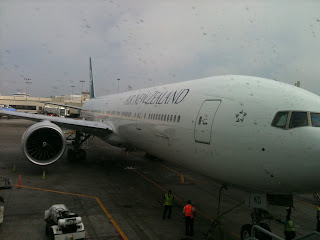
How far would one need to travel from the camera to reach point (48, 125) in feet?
45.8

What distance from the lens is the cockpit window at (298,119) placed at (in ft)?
17.9

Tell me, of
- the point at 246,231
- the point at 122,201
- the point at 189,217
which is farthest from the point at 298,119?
the point at 122,201

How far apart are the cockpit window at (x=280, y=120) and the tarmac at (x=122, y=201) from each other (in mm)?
2036

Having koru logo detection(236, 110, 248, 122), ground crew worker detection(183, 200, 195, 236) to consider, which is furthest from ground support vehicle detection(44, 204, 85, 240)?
koru logo detection(236, 110, 248, 122)

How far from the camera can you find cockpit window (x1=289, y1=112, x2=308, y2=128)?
5468 millimetres

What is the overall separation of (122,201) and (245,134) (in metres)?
6.40

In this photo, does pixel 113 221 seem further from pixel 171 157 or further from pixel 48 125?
pixel 48 125

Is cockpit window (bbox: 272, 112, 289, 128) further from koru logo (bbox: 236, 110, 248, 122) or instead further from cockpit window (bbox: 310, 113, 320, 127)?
koru logo (bbox: 236, 110, 248, 122)

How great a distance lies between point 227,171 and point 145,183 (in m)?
7.68

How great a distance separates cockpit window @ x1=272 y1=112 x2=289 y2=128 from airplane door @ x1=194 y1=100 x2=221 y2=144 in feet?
5.37

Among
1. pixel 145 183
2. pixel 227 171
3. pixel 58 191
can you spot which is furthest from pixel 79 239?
pixel 145 183

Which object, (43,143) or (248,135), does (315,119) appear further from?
(43,143)

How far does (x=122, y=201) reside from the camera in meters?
10.7

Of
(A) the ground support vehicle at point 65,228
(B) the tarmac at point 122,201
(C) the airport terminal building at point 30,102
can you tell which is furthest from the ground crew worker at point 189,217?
(C) the airport terminal building at point 30,102
